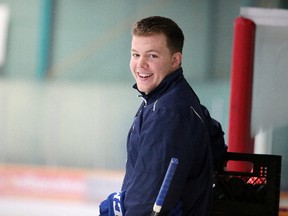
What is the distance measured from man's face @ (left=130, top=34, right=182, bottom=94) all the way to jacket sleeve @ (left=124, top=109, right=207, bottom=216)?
0.15m

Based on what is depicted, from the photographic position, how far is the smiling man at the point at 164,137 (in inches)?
53.4

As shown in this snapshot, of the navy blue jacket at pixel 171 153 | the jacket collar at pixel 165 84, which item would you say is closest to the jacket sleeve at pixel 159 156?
the navy blue jacket at pixel 171 153

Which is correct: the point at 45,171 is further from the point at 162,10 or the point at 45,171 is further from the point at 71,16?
the point at 162,10

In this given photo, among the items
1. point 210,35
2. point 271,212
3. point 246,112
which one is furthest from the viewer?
point 210,35

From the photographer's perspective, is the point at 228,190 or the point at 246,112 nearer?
the point at 228,190

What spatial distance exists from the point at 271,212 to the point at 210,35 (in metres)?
2.26

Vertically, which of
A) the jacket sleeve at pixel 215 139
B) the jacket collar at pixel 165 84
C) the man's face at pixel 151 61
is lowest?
the jacket sleeve at pixel 215 139

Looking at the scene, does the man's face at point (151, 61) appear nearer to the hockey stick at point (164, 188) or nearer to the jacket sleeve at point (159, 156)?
the jacket sleeve at point (159, 156)

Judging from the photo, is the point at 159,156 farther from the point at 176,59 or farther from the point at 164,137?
the point at 176,59

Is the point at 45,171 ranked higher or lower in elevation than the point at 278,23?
lower

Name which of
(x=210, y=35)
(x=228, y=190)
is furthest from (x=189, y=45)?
(x=228, y=190)

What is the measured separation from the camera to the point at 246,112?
117 inches

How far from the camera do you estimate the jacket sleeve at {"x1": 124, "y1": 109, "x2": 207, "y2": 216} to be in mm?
1351

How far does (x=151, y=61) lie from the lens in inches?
59.9
